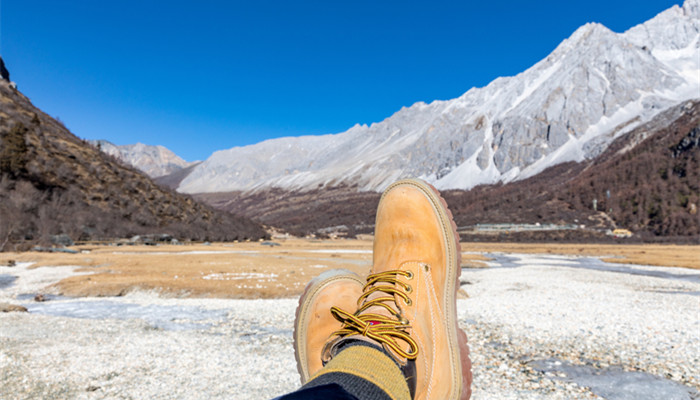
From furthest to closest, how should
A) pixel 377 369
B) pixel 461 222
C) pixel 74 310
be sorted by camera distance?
pixel 461 222
pixel 74 310
pixel 377 369

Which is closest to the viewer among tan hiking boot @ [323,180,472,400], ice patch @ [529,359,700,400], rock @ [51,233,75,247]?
tan hiking boot @ [323,180,472,400]

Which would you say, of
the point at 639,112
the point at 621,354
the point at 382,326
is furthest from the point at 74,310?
the point at 639,112

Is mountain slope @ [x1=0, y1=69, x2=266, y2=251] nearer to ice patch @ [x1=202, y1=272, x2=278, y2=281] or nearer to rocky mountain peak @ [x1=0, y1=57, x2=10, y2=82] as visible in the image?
ice patch @ [x1=202, y1=272, x2=278, y2=281]

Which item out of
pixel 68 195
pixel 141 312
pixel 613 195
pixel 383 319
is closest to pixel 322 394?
pixel 383 319

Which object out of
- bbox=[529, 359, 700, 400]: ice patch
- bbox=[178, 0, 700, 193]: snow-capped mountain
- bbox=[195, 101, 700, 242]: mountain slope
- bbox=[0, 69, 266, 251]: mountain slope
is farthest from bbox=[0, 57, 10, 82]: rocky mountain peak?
bbox=[178, 0, 700, 193]: snow-capped mountain

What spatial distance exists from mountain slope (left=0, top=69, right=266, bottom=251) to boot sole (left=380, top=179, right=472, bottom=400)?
104ft

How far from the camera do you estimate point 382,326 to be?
7.26ft

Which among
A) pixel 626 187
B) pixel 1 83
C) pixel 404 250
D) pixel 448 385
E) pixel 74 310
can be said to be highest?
pixel 1 83

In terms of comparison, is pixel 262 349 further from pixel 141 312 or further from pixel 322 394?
pixel 322 394

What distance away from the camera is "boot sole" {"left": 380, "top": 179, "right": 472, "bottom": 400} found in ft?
7.99

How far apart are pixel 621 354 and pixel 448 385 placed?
5036 millimetres

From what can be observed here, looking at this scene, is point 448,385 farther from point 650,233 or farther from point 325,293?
point 650,233

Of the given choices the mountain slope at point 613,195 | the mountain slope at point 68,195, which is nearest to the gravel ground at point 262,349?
the mountain slope at point 68,195

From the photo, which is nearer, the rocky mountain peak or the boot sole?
the boot sole
